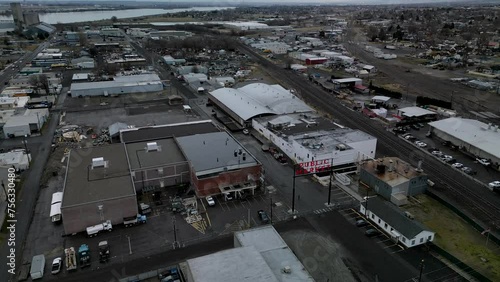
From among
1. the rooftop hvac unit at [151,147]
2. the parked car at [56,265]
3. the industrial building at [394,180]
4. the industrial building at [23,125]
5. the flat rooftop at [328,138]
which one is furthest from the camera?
A: the industrial building at [23,125]

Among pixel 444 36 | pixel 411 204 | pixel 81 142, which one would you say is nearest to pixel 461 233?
pixel 411 204

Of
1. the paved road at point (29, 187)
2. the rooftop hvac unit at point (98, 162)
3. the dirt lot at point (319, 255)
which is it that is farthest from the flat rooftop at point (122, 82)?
the dirt lot at point (319, 255)

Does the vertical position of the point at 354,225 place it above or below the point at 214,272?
below

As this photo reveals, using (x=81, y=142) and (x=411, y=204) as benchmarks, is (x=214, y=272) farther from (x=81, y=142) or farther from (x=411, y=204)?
(x=81, y=142)

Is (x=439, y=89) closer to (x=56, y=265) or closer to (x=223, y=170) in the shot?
(x=223, y=170)

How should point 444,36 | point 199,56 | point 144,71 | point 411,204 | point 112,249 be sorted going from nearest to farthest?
point 112,249
point 411,204
point 144,71
point 199,56
point 444,36

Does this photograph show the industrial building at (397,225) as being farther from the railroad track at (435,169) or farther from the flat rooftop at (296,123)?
the flat rooftop at (296,123)

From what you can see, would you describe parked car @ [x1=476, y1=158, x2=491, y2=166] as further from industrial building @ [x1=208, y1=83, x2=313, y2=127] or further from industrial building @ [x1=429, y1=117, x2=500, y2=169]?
industrial building @ [x1=208, y1=83, x2=313, y2=127]
